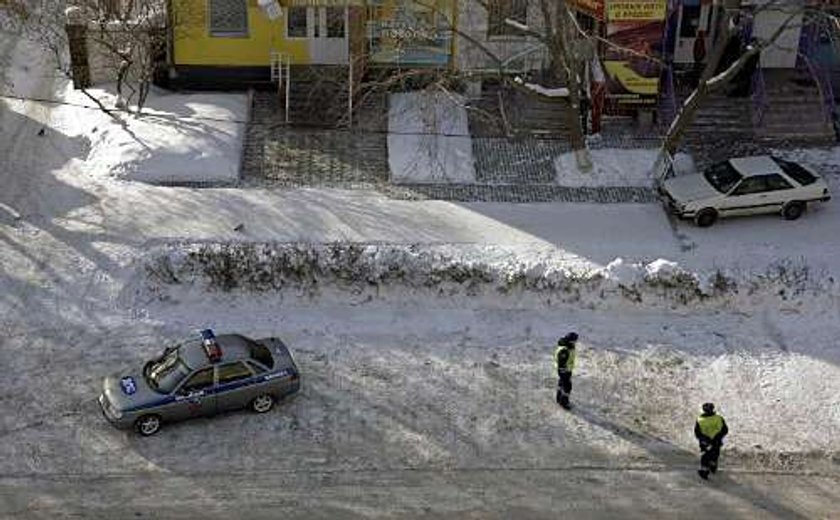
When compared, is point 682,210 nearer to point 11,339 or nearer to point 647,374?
point 647,374

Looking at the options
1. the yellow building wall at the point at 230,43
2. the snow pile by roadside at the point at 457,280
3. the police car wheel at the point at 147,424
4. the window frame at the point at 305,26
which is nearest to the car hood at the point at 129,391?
the police car wheel at the point at 147,424

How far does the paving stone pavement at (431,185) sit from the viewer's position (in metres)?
25.6

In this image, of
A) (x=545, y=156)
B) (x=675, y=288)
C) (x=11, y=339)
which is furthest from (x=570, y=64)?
(x=11, y=339)

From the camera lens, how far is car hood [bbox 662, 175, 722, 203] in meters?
24.2

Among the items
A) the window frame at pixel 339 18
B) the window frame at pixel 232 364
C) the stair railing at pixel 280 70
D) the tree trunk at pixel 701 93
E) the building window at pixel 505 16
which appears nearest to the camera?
the window frame at pixel 232 364

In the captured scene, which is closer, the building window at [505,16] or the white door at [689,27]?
the building window at [505,16]

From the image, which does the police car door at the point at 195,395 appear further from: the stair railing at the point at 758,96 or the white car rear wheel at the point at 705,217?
the stair railing at the point at 758,96

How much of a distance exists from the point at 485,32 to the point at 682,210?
7.29 meters

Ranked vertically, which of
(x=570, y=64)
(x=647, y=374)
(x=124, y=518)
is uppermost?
(x=570, y=64)

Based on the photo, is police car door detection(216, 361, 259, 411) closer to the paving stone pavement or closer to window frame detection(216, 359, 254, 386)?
window frame detection(216, 359, 254, 386)

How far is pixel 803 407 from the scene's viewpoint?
20.0 meters

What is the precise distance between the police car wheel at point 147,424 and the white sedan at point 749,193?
11.6m

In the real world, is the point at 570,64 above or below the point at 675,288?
above

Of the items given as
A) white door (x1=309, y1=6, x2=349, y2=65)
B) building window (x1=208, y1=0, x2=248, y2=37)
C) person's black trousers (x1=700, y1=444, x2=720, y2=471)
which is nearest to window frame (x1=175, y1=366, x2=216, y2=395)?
person's black trousers (x1=700, y1=444, x2=720, y2=471)
